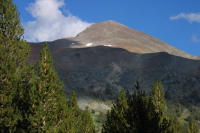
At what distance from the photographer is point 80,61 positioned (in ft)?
650

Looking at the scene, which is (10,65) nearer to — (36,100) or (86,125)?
(36,100)

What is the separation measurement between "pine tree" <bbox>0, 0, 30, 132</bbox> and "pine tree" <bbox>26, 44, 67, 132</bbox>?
5.65ft

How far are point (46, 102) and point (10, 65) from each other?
16.2 ft

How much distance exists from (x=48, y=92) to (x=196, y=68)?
186388mm

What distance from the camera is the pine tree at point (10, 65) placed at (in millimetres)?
18594

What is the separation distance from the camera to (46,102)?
2002 centimetres

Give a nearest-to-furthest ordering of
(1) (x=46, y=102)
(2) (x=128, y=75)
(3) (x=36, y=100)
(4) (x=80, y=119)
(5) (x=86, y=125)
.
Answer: (3) (x=36, y=100) → (1) (x=46, y=102) → (5) (x=86, y=125) → (4) (x=80, y=119) → (2) (x=128, y=75)

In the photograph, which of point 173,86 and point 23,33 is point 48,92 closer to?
point 23,33

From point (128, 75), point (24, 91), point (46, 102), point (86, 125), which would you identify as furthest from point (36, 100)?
point (128, 75)

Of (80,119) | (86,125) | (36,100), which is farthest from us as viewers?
(80,119)

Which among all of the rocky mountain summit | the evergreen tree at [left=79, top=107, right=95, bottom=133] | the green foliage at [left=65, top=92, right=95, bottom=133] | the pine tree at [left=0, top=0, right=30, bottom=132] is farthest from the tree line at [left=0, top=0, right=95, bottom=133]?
the rocky mountain summit

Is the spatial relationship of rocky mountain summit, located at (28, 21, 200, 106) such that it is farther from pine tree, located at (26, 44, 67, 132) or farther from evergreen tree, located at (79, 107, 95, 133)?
pine tree, located at (26, 44, 67, 132)

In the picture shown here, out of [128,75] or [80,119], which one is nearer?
[80,119]

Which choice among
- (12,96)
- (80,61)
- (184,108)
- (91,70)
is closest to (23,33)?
(12,96)
